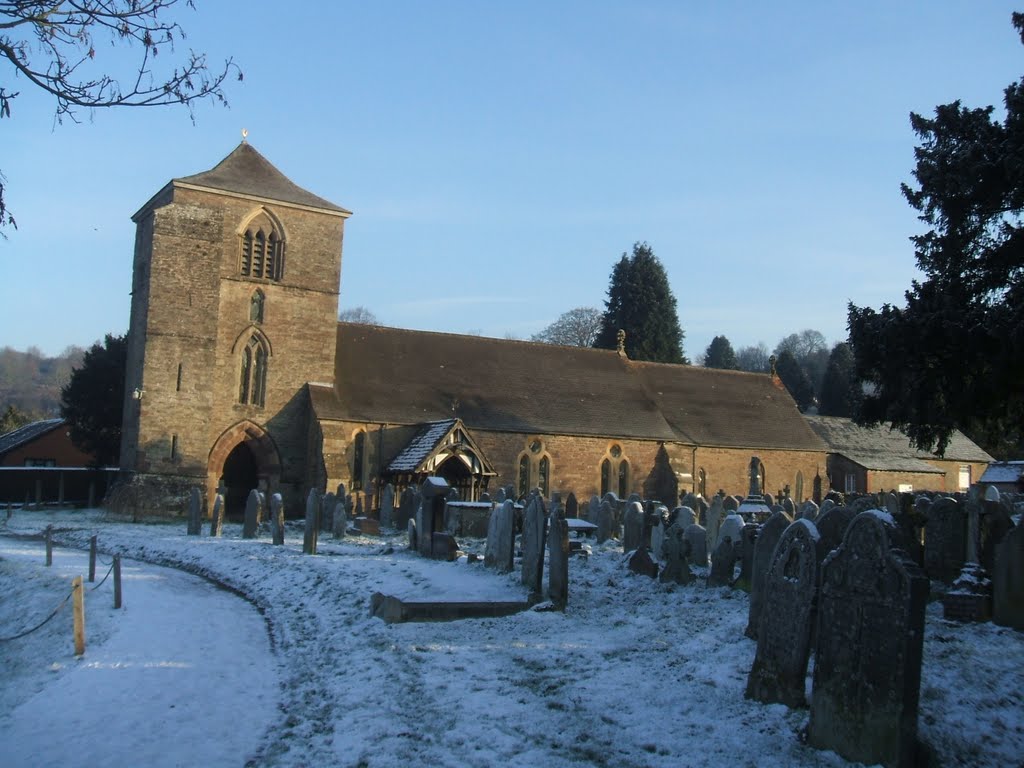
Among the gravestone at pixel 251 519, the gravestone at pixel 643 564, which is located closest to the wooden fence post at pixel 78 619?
the gravestone at pixel 643 564

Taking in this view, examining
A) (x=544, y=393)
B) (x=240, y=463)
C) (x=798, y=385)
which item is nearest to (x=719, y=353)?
(x=798, y=385)

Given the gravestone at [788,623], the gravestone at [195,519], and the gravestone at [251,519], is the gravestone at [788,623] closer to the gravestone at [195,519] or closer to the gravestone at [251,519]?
the gravestone at [251,519]

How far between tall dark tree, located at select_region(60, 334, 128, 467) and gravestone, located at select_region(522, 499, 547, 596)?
86.8 feet

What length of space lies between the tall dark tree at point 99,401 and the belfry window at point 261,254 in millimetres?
7993

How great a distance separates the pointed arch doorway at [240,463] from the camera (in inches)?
1161

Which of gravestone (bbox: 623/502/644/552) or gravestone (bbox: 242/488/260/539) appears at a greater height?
gravestone (bbox: 623/502/644/552)

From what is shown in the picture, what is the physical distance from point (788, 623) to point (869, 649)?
1070mm

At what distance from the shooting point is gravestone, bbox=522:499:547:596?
43.0 feet

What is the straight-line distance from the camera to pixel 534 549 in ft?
43.8

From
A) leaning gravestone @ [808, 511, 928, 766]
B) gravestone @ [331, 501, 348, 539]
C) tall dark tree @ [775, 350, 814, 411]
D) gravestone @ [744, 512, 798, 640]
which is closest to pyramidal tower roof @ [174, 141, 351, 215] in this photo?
gravestone @ [331, 501, 348, 539]

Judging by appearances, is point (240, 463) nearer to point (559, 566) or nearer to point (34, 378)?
point (559, 566)

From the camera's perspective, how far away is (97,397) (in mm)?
35844

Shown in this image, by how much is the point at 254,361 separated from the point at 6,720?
2247cm

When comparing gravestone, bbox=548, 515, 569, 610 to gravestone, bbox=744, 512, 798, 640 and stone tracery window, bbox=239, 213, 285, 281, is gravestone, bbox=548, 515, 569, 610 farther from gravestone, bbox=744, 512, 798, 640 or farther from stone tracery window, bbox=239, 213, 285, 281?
stone tracery window, bbox=239, 213, 285, 281
